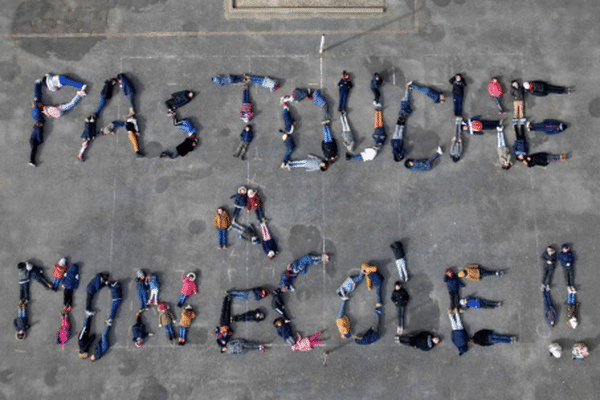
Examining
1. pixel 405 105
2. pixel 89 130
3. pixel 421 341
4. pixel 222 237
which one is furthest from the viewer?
pixel 405 105

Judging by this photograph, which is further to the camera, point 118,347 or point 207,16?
point 207,16

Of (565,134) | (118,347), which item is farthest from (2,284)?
(565,134)

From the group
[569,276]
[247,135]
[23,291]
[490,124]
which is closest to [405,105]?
[490,124]

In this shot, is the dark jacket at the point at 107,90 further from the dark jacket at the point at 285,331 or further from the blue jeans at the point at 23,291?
the dark jacket at the point at 285,331

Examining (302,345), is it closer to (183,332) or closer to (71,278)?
(183,332)

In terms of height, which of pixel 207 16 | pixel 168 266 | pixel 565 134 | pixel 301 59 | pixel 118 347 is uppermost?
pixel 207 16

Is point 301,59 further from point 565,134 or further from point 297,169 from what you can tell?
point 565,134

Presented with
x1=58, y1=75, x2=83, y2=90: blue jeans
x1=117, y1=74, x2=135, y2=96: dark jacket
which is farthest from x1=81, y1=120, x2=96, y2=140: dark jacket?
x1=117, y1=74, x2=135, y2=96: dark jacket

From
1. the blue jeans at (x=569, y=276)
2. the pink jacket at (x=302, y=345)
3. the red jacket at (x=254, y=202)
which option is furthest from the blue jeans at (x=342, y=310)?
the blue jeans at (x=569, y=276)
